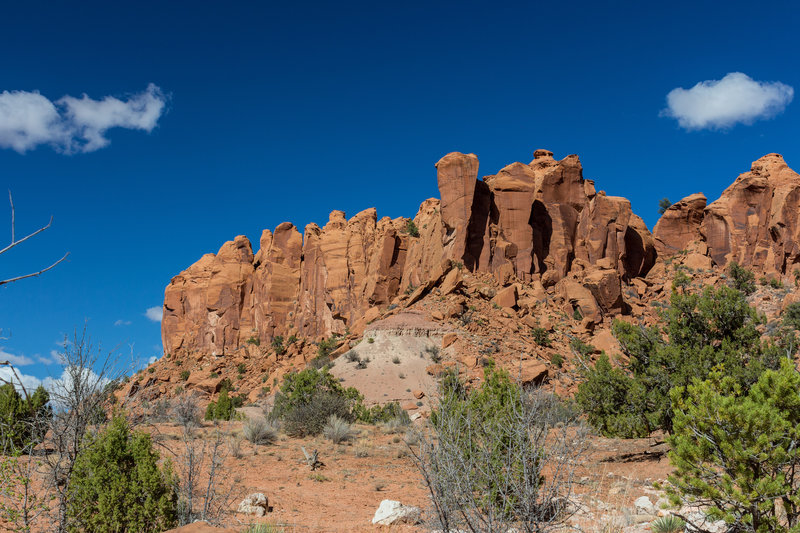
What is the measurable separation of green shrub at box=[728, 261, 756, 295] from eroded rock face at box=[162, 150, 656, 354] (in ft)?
31.7

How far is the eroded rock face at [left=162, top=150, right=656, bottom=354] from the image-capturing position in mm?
50812

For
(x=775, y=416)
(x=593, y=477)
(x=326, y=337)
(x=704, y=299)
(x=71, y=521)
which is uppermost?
(x=326, y=337)

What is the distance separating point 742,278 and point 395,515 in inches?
1962

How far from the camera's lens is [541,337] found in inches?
1674

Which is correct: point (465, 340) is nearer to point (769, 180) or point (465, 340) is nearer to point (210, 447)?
point (210, 447)

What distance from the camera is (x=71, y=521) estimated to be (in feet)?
27.7

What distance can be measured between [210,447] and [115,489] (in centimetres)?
879

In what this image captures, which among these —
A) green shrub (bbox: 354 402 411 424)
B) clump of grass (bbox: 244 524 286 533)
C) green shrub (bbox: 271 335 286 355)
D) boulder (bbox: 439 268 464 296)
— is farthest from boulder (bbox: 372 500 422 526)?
green shrub (bbox: 271 335 286 355)

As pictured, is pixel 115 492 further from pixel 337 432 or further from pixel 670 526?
pixel 337 432

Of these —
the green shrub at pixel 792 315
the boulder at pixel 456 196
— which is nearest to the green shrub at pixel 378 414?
the boulder at pixel 456 196

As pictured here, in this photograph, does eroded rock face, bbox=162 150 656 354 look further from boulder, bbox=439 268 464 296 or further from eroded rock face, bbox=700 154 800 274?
eroded rock face, bbox=700 154 800 274

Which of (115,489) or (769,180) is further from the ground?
(769,180)

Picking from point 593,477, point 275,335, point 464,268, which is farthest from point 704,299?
point 275,335

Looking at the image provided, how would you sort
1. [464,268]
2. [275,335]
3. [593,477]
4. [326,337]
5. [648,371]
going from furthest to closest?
1. [275,335]
2. [326,337]
3. [464,268]
4. [648,371]
5. [593,477]
